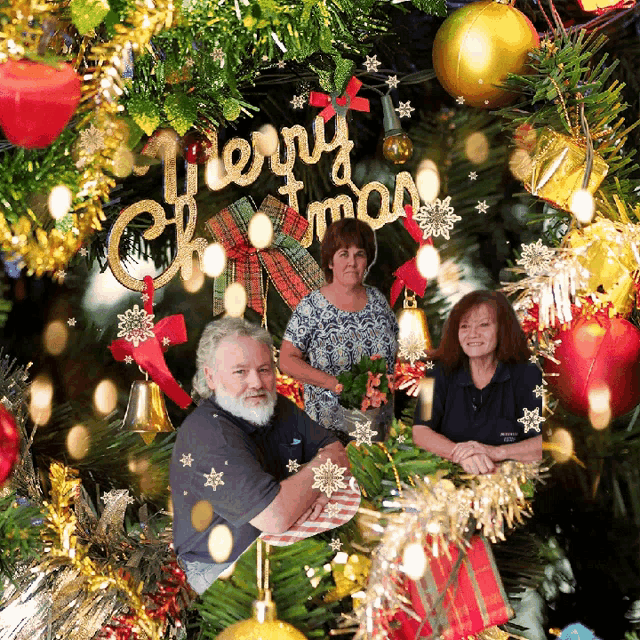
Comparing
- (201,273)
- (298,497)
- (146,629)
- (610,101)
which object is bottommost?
(146,629)

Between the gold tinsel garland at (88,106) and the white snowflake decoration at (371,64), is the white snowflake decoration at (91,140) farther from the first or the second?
the white snowflake decoration at (371,64)

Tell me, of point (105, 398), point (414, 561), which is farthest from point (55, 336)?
point (414, 561)

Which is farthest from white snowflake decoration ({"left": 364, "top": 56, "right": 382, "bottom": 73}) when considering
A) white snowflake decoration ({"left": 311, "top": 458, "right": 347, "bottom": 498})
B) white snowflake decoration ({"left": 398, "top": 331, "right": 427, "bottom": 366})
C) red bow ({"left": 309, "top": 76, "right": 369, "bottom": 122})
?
white snowflake decoration ({"left": 311, "top": 458, "right": 347, "bottom": 498})

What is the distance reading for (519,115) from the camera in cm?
74

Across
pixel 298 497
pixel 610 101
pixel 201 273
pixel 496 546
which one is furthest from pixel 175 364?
pixel 610 101

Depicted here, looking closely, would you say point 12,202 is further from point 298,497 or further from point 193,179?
point 298,497

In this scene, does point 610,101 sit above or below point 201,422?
above

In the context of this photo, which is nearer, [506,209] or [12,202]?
[12,202]

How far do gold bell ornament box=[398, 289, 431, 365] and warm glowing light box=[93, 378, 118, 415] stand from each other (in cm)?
27

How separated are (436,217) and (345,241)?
0.25ft

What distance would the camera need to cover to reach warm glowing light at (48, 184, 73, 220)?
2.27 feet

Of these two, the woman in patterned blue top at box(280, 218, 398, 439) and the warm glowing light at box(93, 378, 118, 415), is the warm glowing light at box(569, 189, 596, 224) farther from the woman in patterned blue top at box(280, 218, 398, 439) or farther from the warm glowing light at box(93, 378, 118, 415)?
the warm glowing light at box(93, 378, 118, 415)

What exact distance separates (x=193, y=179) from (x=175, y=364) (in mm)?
159

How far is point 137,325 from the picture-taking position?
0.79 meters
